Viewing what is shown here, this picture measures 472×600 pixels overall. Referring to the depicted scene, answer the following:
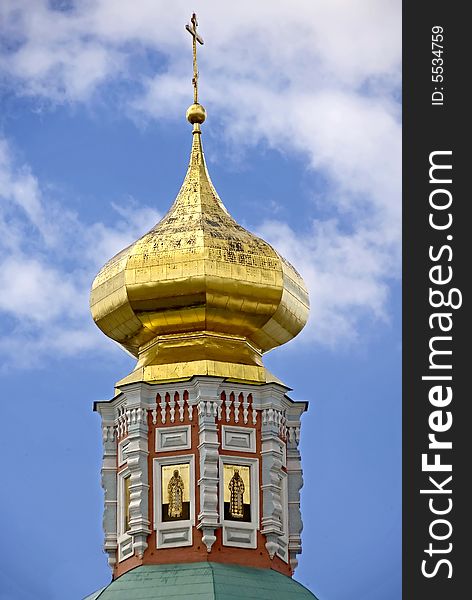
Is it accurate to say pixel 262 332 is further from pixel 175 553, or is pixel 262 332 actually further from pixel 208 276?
pixel 175 553

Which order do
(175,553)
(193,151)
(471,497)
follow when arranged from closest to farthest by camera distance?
(471,497)
(175,553)
(193,151)

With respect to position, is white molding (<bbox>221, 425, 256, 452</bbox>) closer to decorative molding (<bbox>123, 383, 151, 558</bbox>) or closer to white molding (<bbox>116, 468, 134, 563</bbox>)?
decorative molding (<bbox>123, 383, 151, 558</bbox>)

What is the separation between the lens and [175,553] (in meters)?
27.5

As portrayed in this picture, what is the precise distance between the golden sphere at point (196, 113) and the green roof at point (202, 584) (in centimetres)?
700

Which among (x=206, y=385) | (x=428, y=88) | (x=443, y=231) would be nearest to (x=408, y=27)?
(x=428, y=88)

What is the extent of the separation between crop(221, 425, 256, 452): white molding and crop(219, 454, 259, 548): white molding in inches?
5.7

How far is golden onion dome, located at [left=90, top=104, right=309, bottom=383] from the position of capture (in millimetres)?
28672

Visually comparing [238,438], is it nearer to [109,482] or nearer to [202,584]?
[109,482]

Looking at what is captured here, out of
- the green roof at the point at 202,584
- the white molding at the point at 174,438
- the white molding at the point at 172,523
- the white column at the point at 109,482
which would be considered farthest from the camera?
the white column at the point at 109,482

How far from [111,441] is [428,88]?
850 cm

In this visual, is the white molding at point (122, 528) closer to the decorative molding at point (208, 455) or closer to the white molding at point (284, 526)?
the decorative molding at point (208, 455)

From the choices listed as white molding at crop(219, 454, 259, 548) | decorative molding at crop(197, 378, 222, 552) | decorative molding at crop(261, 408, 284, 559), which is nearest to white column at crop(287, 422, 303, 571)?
decorative molding at crop(261, 408, 284, 559)

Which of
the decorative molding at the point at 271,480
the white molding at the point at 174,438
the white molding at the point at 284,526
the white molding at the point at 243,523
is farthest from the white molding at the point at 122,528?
the white molding at the point at 284,526

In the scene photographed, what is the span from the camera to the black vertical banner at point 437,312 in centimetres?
2141
